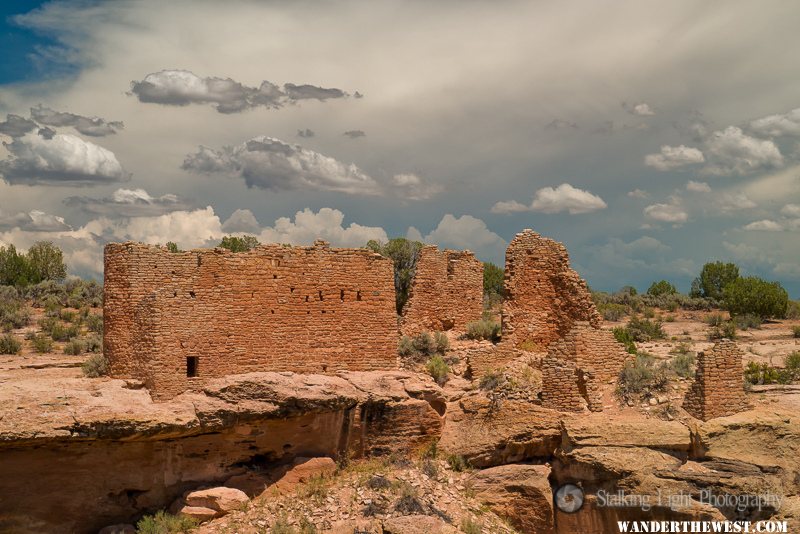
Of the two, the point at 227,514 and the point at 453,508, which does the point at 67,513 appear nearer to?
the point at 227,514

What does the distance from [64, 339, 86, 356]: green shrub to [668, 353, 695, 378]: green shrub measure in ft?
50.9

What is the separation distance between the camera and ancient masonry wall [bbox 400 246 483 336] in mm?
22594

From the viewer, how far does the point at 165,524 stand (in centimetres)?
1602

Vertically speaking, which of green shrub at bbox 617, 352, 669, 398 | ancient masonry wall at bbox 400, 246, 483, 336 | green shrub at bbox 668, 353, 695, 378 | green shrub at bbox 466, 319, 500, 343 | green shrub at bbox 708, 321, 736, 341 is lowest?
green shrub at bbox 617, 352, 669, 398

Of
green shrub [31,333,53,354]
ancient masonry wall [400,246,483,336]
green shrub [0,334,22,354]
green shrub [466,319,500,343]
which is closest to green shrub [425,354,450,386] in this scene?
green shrub [466,319,500,343]

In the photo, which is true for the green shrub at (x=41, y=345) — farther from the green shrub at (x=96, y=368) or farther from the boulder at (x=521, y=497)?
the boulder at (x=521, y=497)

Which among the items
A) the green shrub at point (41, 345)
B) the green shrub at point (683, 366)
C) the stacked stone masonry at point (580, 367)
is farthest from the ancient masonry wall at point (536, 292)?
the green shrub at point (41, 345)

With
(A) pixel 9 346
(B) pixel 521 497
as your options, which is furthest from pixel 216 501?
(A) pixel 9 346

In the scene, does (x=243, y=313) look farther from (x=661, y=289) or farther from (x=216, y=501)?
(x=661, y=289)

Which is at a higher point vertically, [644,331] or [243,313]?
[243,313]

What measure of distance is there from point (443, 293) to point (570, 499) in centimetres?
736

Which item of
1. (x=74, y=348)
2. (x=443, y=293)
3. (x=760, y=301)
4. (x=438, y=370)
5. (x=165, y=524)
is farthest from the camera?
(x=760, y=301)

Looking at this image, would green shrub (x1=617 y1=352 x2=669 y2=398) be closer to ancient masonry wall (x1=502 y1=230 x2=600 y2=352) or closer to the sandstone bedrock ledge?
ancient masonry wall (x1=502 y1=230 x2=600 y2=352)

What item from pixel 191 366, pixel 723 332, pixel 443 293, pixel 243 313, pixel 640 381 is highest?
pixel 443 293
